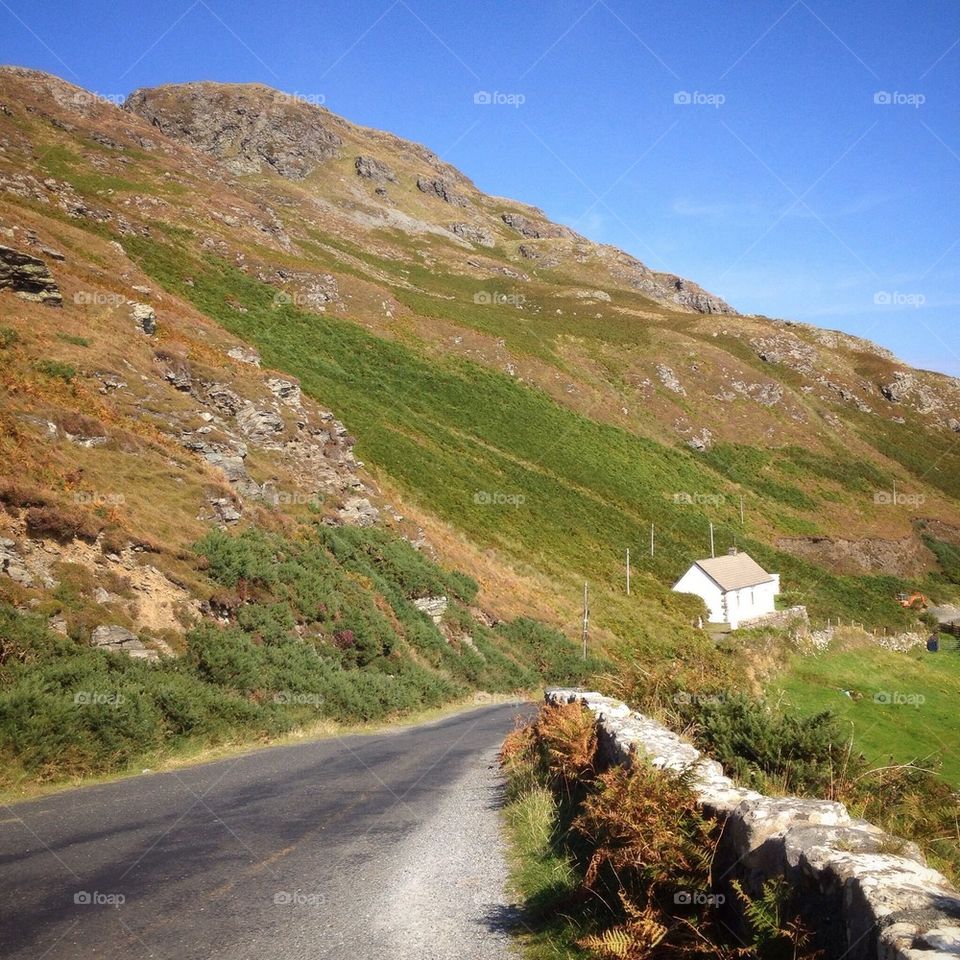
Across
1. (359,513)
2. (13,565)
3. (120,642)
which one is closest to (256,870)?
(120,642)

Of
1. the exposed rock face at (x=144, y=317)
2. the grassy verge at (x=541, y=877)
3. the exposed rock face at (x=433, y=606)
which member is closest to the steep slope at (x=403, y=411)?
the exposed rock face at (x=144, y=317)

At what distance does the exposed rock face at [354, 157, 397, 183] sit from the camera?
181750 millimetres

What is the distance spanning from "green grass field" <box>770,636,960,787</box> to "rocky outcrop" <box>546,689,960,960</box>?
14.5 metres

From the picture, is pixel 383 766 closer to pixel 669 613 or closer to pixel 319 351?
pixel 669 613

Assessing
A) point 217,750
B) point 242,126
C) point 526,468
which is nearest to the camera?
point 217,750

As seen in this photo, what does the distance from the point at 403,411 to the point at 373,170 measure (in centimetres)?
14923

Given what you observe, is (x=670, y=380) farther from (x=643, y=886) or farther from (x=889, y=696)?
(x=643, y=886)

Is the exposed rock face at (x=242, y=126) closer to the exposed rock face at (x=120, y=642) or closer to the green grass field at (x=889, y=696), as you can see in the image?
the green grass field at (x=889, y=696)

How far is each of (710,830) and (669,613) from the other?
155ft

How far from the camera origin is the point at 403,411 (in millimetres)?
58344

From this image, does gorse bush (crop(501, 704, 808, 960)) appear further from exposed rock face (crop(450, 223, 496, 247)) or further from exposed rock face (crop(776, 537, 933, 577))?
exposed rock face (crop(450, 223, 496, 247))

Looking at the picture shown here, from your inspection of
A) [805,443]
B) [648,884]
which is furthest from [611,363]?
[648,884]

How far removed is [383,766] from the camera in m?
13.2

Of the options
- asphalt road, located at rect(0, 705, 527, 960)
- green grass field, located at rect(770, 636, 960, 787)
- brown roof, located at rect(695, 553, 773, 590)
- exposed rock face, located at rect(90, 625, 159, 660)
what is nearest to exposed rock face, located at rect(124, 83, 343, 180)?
brown roof, located at rect(695, 553, 773, 590)
